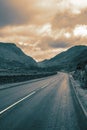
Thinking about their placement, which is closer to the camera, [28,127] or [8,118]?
[28,127]

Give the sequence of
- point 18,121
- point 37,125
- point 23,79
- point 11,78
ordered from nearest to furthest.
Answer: point 37,125, point 18,121, point 11,78, point 23,79

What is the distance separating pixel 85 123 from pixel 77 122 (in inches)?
16.0

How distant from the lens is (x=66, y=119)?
1359cm

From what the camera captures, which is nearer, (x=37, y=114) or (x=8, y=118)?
(x=8, y=118)

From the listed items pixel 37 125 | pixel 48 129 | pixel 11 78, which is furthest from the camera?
pixel 11 78

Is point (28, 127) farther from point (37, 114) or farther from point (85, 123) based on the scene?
point (37, 114)

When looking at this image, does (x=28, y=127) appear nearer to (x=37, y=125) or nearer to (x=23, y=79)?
(x=37, y=125)

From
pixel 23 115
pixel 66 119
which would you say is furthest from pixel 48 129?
pixel 23 115

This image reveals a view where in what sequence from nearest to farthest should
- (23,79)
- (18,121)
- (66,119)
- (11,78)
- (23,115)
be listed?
(18,121) < (66,119) < (23,115) < (11,78) < (23,79)

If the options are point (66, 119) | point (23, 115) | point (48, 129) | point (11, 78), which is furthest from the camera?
point (11, 78)

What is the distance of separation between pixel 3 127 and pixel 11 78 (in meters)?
43.5

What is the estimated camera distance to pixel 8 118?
1341 cm

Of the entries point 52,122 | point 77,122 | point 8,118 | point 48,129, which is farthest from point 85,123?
point 8,118

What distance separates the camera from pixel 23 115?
14500 millimetres
